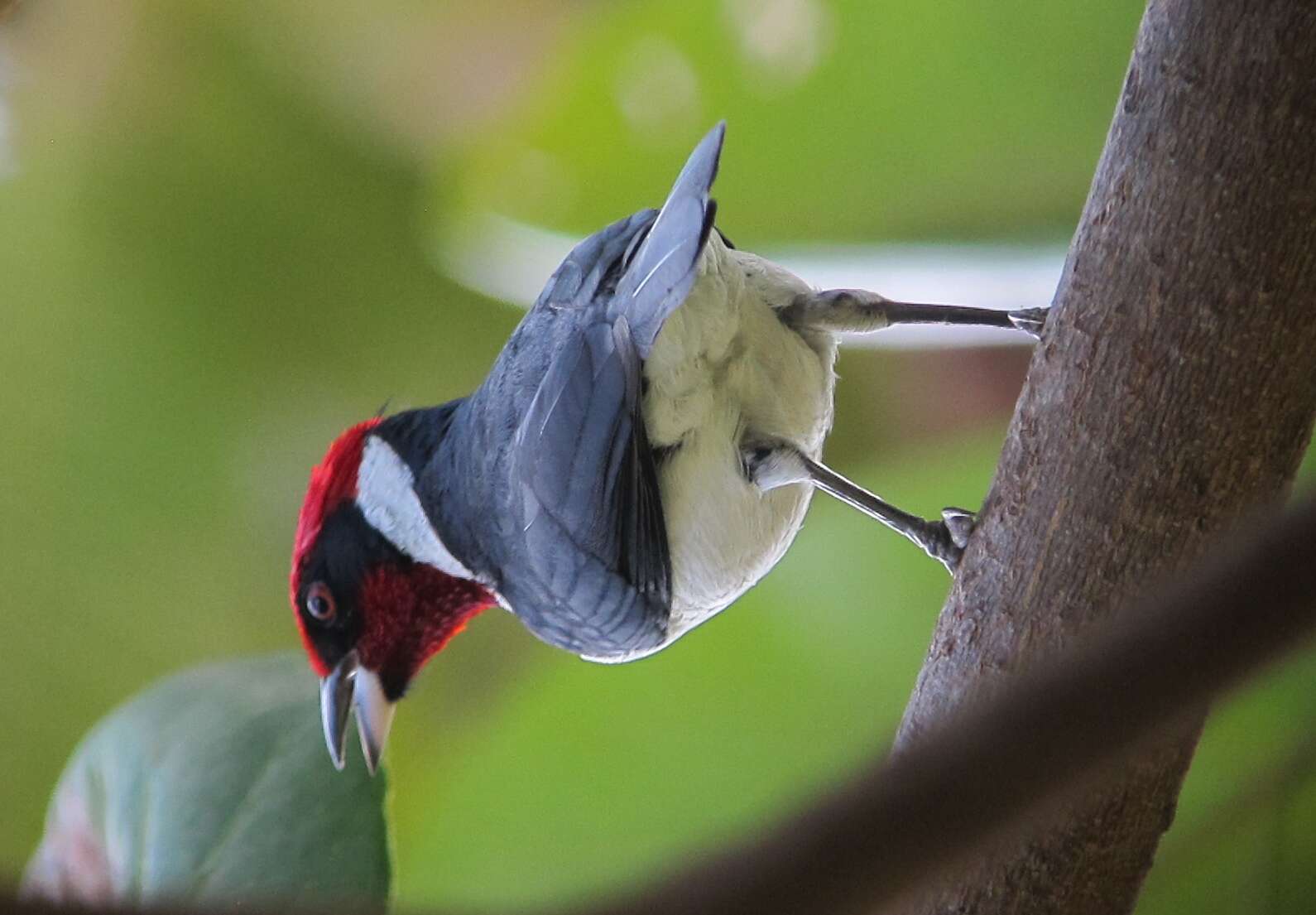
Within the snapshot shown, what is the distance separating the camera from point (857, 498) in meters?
1.17

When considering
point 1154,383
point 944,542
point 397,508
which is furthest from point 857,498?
point 397,508

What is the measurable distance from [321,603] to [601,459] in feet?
1.63

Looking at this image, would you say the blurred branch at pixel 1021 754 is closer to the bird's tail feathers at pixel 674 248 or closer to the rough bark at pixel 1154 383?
the rough bark at pixel 1154 383

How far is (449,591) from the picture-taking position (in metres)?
1.48

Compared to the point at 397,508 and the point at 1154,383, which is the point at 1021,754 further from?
the point at 397,508

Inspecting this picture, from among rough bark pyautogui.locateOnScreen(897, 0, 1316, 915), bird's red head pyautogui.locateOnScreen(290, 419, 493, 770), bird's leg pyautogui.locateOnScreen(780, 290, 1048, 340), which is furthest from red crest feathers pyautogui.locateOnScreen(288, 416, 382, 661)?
rough bark pyautogui.locateOnScreen(897, 0, 1316, 915)

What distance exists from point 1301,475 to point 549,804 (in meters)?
0.70

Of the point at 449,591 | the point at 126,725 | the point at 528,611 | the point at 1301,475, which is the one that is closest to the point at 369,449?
the point at 449,591

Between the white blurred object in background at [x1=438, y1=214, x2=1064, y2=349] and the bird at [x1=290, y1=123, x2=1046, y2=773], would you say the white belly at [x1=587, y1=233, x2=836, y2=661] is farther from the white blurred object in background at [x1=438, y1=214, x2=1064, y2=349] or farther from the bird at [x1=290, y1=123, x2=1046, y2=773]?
the white blurred object in background at [x1=438, y1=214, x2=1064, y2=349]

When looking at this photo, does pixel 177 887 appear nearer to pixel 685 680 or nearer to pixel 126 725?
pixel 126 725

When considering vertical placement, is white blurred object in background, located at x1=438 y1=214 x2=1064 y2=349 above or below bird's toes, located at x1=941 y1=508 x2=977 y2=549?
above

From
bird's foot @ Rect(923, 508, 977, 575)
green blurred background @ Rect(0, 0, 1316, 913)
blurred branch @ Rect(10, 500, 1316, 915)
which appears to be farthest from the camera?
green blurred background @ Rect(0, 0, 1316, 913)

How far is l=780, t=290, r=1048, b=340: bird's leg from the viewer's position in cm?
127

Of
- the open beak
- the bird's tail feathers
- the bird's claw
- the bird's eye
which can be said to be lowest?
the open beak
